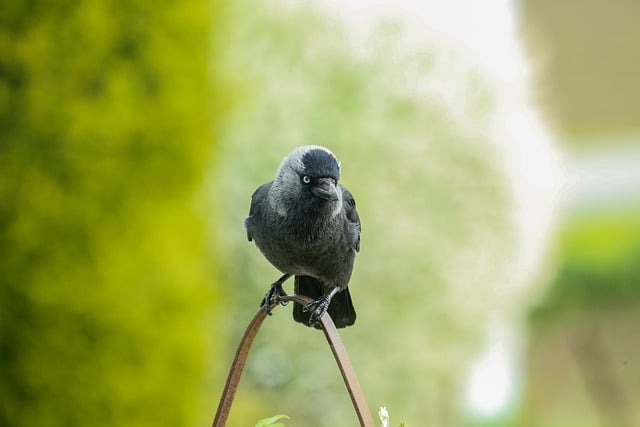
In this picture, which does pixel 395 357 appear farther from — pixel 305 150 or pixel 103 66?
pixel 305 150

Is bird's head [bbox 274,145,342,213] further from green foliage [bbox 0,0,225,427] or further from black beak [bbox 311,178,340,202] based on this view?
green foliage [bbox 0,0,225,427]

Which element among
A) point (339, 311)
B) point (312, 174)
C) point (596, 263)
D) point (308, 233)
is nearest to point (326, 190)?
point (312, 174)

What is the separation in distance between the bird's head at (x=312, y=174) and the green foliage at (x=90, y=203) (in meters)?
2.10

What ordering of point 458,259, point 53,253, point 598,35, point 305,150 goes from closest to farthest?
point 305,150 → point 53,253 → point 458,259 → point 598,35

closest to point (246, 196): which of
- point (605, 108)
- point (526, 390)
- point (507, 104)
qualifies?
point (507, 104)

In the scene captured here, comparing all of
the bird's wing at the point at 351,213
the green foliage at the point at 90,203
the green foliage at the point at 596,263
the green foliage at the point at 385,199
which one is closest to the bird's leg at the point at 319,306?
the bird's wing at the point at 351,213

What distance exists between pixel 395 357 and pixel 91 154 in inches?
103

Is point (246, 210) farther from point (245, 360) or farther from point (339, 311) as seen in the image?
point (245, 360)

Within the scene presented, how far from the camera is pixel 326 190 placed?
2.20 meters

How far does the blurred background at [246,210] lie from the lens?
167 inches

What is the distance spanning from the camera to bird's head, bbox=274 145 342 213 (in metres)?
2.18

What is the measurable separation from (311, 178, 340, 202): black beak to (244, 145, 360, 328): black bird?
0.01m

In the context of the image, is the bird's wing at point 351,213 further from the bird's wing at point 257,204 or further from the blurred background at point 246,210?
the blurred background at point 246,210

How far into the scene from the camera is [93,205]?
14.0 feet
